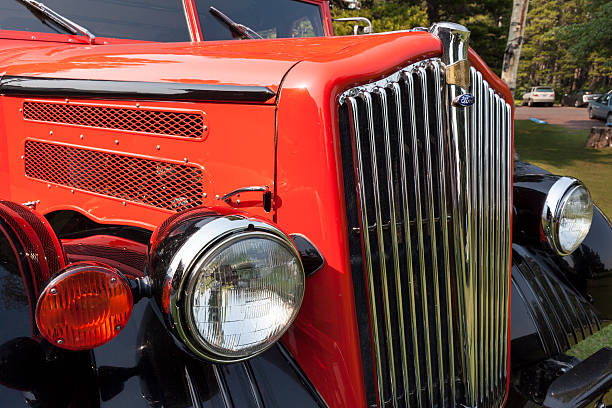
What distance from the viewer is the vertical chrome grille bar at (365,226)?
135 centimetres

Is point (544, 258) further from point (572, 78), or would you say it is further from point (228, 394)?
point (572, 78)

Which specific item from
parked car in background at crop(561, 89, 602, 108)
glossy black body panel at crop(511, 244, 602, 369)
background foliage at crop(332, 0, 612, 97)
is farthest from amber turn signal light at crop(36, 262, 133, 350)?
parked car in background at crop(561, 89, 602, 108)

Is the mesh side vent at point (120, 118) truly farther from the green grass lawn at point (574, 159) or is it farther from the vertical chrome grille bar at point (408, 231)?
the green grass lawn at point (574, 159)

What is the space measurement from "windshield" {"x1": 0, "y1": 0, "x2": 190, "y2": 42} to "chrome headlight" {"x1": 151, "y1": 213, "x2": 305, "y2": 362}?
1.53 m

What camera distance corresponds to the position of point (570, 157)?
1059 cm

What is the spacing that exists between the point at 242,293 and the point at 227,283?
4 cm

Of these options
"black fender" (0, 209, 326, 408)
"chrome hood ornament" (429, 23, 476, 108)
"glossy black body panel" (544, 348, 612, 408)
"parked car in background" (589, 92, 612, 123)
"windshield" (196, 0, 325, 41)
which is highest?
"windshield" (196, 0, 325, 41)

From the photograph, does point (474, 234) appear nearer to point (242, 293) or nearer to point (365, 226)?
point (365, 226)

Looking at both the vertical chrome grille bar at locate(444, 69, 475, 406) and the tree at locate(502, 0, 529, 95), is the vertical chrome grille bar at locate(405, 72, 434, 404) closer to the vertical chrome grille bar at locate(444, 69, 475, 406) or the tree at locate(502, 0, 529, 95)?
the vertical chrome grille bar at locate(444, 69, 475, 406)

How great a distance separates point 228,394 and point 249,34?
1.88 metres

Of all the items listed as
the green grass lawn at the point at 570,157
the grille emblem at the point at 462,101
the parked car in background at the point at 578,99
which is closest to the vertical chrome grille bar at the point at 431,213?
the grille emblem at the point at 462,101

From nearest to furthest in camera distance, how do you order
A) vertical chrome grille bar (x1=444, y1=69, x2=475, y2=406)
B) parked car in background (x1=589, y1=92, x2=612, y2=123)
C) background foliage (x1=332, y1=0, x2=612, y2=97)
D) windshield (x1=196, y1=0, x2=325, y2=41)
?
Result: vertical chrome grille bar (x1=444, y1=69, x2=475, y2=406), windshield (x1=196, y1=0, x2=325, y2=41), background foliage (x1=332, y1=0, x2=612, y2=97), parked car in background (x1=589, y1=92, x2=612, y2=123)

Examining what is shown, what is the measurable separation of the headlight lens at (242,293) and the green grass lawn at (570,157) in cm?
571

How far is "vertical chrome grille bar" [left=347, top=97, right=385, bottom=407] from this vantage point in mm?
1350
